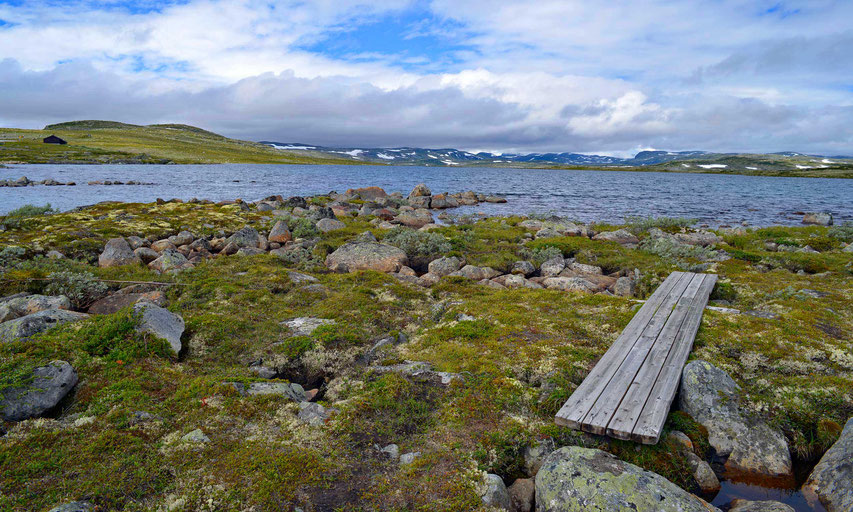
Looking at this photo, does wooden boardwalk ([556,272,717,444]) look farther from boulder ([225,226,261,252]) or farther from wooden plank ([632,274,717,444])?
boulder ([225,226,261,252])

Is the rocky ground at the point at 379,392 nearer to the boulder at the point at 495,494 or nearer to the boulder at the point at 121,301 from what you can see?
the boulder at the point at 495,494

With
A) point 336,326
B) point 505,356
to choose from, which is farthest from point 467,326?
point 336,326

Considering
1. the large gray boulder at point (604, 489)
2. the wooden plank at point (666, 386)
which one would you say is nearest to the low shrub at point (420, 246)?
the wooden plank at point (666, 386)

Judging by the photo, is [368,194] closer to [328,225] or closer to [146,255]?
[328,225]

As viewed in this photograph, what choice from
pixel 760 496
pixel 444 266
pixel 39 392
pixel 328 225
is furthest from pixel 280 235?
pixel 760 496

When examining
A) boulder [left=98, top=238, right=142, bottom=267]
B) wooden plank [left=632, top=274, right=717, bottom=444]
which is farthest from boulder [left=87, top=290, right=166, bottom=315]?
wooden plank [left=632, top=274, right=717, bottom=444]

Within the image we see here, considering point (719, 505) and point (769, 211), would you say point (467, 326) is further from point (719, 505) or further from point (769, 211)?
point (769, 211)

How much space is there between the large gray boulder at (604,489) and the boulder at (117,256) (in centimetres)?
1960

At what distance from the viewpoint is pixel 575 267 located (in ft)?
69.7

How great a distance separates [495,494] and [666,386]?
4.80m

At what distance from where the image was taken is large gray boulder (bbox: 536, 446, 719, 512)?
5.72 m

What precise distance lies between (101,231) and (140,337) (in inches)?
781

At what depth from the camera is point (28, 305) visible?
11633 millimetres

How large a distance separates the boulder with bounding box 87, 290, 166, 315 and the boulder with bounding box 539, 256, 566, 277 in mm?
16149
